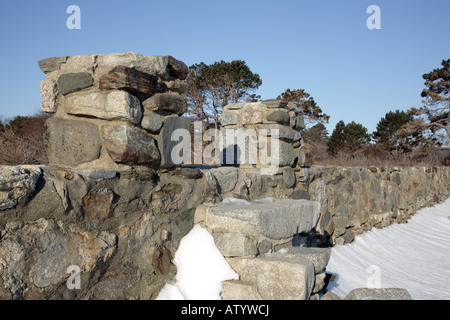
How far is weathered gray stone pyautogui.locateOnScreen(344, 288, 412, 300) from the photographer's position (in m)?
2.01

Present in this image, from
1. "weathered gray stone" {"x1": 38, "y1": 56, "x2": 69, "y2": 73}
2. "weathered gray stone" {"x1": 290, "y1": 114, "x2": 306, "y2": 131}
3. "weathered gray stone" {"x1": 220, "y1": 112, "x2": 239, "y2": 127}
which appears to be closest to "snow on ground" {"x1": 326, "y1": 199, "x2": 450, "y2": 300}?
"weathered gray stone" {"x1": 290, "y1": 114, "x2": 306, "y2": 131}

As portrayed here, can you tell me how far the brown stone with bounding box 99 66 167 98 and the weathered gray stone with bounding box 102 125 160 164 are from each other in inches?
9.0

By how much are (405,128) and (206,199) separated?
20447 millimetres

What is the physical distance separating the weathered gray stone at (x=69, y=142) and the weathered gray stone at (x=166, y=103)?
0.39 metres

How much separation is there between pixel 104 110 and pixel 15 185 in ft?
2.19

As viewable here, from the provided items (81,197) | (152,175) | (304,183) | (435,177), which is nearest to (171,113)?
(152,175)

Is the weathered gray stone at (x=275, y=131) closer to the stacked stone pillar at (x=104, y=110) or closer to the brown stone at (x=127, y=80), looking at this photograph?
the stacked stone pillar at (x=104, y=110)

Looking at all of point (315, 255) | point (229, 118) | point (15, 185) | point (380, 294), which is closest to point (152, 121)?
point (15, 185)

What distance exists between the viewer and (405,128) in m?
19.9

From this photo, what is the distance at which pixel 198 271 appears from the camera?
207cm

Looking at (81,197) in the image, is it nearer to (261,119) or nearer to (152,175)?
(152,175)

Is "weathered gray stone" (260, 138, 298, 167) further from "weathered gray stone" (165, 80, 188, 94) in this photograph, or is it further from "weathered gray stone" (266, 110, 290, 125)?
"weathered gray stone" (165, 80, 188, 94)

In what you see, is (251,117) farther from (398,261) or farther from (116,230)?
(398,261)
